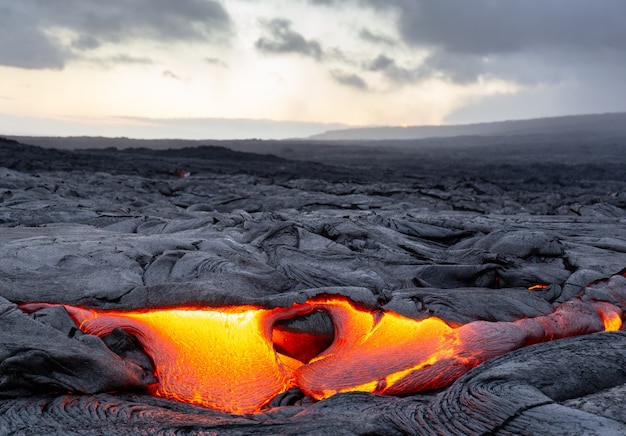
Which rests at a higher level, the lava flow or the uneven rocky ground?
the uneven rocky ground

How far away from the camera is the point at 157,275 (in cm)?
600

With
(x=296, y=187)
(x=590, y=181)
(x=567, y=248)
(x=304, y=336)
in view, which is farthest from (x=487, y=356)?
(x=590, y=181)

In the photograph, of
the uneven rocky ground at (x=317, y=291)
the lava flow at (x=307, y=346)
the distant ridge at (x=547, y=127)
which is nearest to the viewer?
the uneven rocky ground at (x=317, y=291)

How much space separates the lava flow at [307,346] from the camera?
4.81 metres

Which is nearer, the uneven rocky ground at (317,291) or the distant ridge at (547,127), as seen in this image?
the uneven rocky ground at (317,291)

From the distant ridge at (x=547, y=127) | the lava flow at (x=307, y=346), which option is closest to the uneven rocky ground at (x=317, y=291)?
the lava flow at (x=307, y=346)

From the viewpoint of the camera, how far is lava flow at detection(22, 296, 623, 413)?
4.81m

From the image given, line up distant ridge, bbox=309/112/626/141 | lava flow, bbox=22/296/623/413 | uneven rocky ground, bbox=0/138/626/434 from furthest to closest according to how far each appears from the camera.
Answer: distant ridge, bbox=309/112/626/141
lava flow, bbox=22/296/623/413
uneven rocky ground, bbox=0/138/626/434

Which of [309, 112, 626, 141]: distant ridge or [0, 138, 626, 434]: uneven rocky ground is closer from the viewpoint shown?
[0, 138, 626, 434]: uneven rocky ground

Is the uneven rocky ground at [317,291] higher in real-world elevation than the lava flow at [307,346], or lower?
higher

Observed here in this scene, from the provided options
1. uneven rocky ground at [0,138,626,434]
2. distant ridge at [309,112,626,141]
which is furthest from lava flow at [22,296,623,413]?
distant ridge at [309,112,626,141]

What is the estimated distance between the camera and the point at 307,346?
5.59 metres

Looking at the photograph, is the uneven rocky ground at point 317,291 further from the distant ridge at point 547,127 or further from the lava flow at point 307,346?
the distant ridge at point 547,127

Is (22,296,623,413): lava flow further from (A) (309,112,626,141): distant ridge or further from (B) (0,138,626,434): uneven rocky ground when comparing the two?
(A) (309,112,626,141): distant ridge
